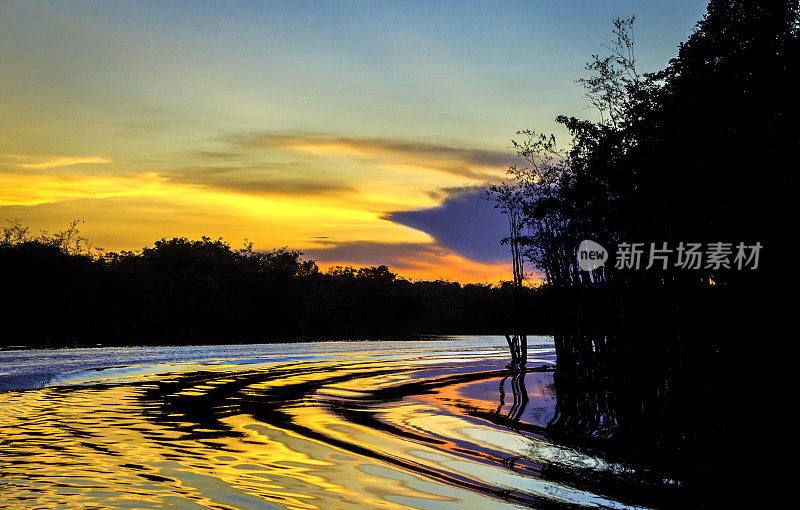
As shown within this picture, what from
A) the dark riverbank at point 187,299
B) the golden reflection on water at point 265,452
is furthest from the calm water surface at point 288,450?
the dark riverbank at point 187,299

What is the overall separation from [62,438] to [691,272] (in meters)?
12.4

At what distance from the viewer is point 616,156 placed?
23.8 metres

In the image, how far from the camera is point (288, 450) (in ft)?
44.8

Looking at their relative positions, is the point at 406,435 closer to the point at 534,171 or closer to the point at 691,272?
the point at 691,272

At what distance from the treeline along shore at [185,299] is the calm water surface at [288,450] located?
108 ft

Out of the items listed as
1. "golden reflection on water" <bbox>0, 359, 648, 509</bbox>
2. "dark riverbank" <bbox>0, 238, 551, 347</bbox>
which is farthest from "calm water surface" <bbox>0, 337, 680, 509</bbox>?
"dark riverbank" <bbox>0, 238, 551, 347</bbox>

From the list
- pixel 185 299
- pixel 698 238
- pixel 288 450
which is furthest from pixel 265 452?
pixel 185 299

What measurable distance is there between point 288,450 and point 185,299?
85.9 m

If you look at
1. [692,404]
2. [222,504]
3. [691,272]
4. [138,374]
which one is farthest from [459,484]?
[138,374]

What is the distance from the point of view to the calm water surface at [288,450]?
398 inches

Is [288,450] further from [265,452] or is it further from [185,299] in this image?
[185,299]

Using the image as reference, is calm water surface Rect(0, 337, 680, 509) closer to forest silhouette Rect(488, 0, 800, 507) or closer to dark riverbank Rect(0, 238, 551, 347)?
forest silhouette Rect(488, 0, 800, 507)

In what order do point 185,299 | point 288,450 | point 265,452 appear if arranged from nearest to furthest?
1. point 265,452
2. point 288,450
3. point 185,299

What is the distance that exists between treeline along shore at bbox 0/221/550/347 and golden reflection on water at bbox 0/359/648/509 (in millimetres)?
34372
